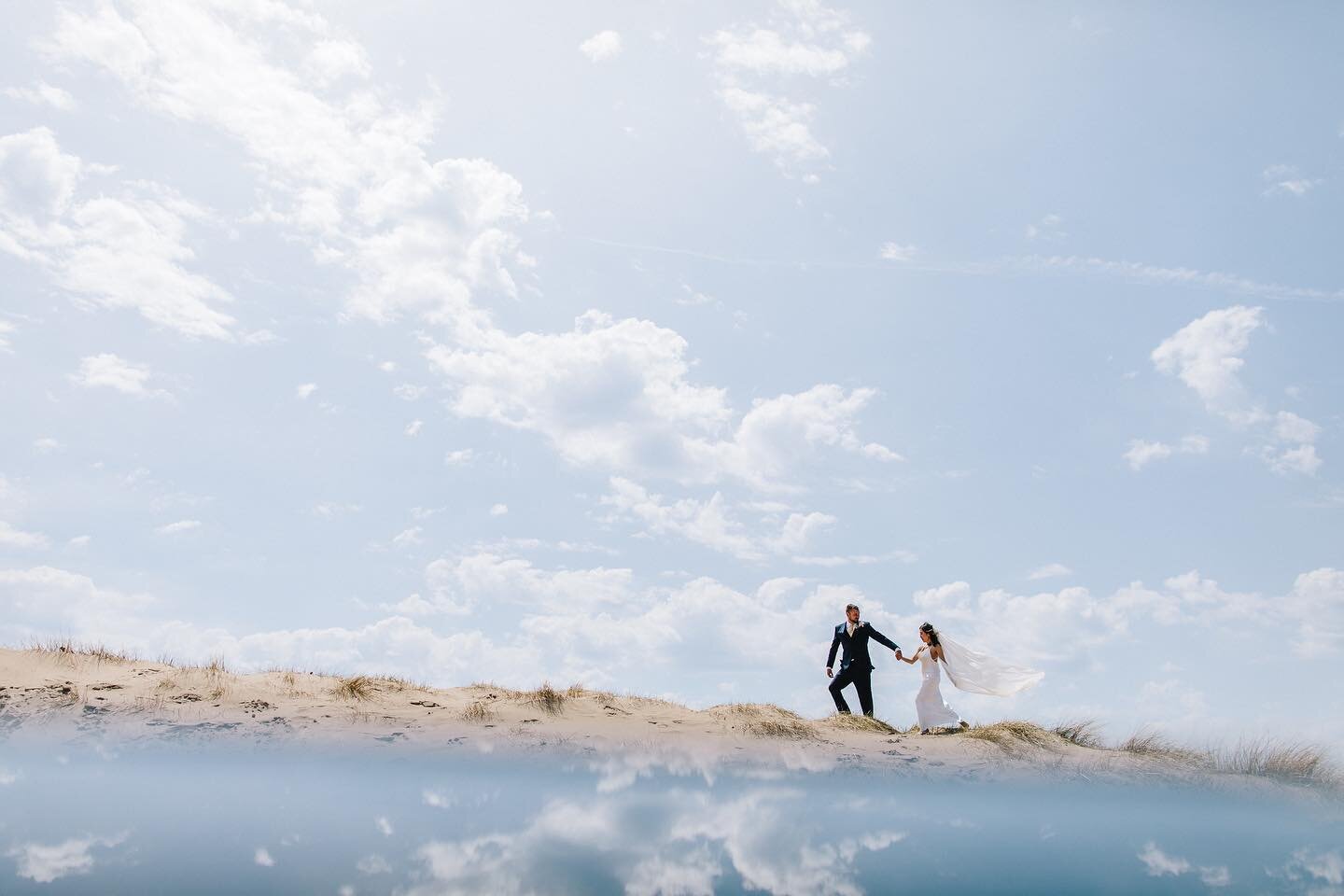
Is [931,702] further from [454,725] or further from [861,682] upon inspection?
[454,725]

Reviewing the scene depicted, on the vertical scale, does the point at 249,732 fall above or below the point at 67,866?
above

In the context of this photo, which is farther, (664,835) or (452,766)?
(452,766)

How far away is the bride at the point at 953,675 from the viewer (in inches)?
734

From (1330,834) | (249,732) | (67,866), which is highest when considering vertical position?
(249,732)

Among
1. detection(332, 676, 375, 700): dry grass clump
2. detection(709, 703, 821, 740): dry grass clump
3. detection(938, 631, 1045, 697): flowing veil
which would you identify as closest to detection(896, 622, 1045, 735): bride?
detection(938, 631, 1045, 697): flowing veil

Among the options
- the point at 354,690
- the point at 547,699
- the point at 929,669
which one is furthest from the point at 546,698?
the point at 929,669

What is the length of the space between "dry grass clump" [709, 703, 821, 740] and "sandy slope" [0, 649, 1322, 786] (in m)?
0.03

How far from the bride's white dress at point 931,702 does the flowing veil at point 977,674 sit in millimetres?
475

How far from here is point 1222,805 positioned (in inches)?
624

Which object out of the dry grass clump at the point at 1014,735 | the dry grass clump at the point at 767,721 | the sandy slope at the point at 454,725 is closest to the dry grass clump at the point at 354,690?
the sandy slope at the point at 454,725

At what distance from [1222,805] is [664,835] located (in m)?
10.5

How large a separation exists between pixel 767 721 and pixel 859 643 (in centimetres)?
265

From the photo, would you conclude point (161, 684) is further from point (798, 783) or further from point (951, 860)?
point (951, 860)

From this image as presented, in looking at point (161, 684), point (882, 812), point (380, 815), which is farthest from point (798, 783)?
point (161, 684)
